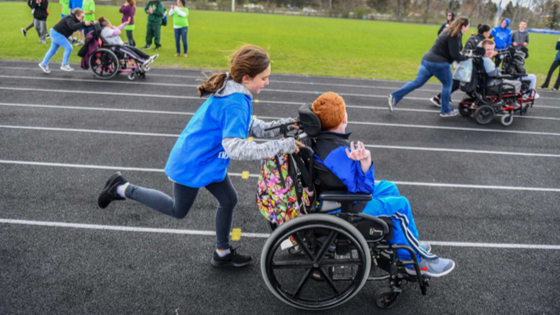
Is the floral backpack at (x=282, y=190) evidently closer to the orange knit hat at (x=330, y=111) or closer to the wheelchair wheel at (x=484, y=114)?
the orange knit hat at (x=330, y=111)

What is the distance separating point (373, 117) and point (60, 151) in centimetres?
553

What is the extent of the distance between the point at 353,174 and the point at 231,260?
1.36m

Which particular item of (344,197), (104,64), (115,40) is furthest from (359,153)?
(104,64)

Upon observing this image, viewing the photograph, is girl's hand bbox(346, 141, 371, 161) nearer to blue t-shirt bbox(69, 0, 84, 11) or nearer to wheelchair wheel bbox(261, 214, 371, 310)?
wheelchair wheel bbox(261, 214, 371, 310)

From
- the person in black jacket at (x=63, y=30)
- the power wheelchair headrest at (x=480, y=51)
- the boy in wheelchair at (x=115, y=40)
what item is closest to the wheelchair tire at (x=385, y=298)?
the power wheelchair headrest at (x=480, y=51)

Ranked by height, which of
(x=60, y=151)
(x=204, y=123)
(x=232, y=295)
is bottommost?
(x=232, y=295)

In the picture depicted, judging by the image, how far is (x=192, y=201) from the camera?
9.82 ft

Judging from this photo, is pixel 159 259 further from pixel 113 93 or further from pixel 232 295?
pixel 113 93

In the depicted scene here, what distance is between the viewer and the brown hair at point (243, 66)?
99.7 inches

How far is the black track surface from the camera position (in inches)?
115

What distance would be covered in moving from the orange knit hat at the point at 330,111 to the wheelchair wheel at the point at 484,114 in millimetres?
5862

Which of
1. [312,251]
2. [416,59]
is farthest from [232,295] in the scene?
[416,59]

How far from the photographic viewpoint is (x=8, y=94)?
25.3 feet

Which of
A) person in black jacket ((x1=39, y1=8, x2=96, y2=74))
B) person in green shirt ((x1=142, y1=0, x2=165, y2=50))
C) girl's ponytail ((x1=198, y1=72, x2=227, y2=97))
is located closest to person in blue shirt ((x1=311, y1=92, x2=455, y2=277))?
girl's ponytail ((x1=198, y1=72, x2=227, y2=97))
